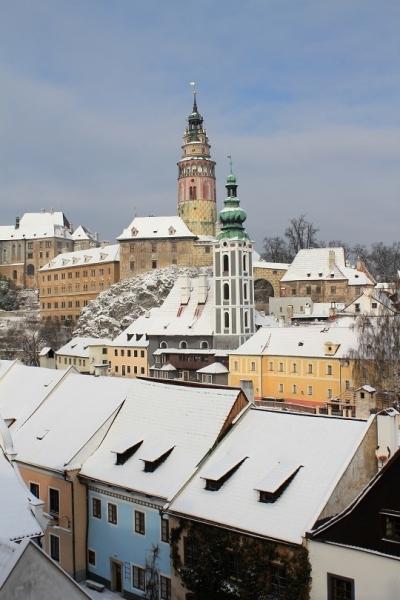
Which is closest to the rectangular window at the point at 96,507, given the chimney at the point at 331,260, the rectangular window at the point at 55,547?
the rectangular window at the point at 55,547

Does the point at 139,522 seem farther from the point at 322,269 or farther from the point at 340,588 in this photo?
the point at 322,269

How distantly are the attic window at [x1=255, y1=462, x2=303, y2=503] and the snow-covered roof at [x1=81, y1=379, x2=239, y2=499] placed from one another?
2.90 m

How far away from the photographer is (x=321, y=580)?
52.1ft

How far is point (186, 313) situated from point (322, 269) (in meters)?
25.0

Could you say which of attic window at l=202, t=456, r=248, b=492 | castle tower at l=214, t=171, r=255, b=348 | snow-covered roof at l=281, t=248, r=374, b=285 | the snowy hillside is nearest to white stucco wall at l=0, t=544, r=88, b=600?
attic window at l=202, t=456, r=248, b=492

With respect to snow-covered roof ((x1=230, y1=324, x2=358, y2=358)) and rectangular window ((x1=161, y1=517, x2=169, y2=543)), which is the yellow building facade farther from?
rectangular window ((x1=161, y1=517, x2=169, y2=543))

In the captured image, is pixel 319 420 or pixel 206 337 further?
pixel 206 337

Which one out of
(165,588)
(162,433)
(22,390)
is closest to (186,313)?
(22,390)

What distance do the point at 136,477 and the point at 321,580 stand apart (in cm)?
719

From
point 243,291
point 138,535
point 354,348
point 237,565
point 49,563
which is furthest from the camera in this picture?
point 243,291

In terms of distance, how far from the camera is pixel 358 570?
50.4 feet

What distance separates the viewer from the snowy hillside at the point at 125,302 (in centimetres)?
9062

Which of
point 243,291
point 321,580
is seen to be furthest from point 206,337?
point 321,580

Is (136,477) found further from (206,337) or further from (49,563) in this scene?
(206,337)
